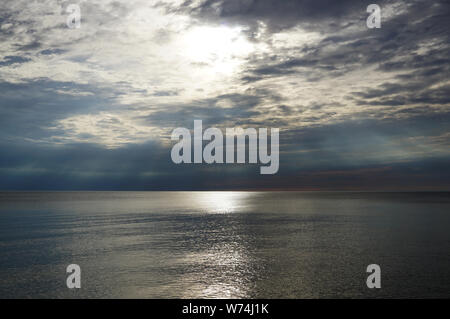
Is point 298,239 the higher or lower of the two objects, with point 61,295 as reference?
higher

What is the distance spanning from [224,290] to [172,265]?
848 centimetres

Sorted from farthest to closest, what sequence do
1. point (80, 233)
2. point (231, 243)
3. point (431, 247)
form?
point (80, 233)
point (231, 243)
point (431, 247)

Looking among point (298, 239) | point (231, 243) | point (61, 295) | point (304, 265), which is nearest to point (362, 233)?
point (298, 239)
